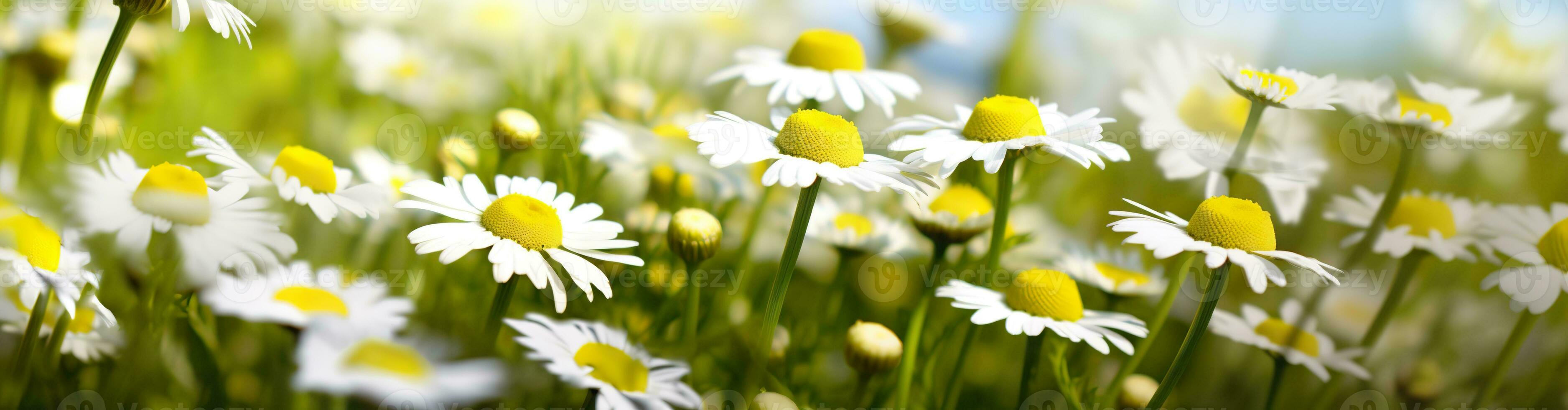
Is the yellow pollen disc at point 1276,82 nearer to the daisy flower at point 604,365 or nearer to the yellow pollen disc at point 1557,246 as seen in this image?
the yellow pollen disc at point 1557,246

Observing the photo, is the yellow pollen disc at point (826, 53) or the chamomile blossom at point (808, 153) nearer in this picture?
the chamomile blossom at point (808, 153)

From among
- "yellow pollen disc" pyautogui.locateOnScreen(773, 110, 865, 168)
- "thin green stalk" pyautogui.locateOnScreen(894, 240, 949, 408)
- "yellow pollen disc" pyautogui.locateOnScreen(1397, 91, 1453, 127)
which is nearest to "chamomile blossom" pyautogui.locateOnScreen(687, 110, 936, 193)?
"yellow pollen disc" pyautogui.locateOnScreen(773, 110, 865, 168)

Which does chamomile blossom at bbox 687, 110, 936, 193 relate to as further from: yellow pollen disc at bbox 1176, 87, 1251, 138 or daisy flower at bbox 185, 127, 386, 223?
yellow pollen disc at bbox 1176, 87, 1251, 138

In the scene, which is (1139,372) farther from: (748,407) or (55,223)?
(55,223)

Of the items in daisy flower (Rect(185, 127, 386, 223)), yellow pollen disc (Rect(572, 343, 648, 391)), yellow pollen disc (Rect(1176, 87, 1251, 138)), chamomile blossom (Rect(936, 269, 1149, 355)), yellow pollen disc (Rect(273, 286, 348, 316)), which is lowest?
yellow pollen disc (Rect(273, 286, 348, 316))

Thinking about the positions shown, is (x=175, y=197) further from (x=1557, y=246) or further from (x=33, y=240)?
(x=1557, y=246)

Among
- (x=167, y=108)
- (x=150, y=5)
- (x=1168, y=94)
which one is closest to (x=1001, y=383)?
(x=1168, y=94)

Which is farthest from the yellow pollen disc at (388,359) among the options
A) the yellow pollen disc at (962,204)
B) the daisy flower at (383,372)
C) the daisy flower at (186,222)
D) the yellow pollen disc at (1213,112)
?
the yellow pollen disc at (1213,112)
